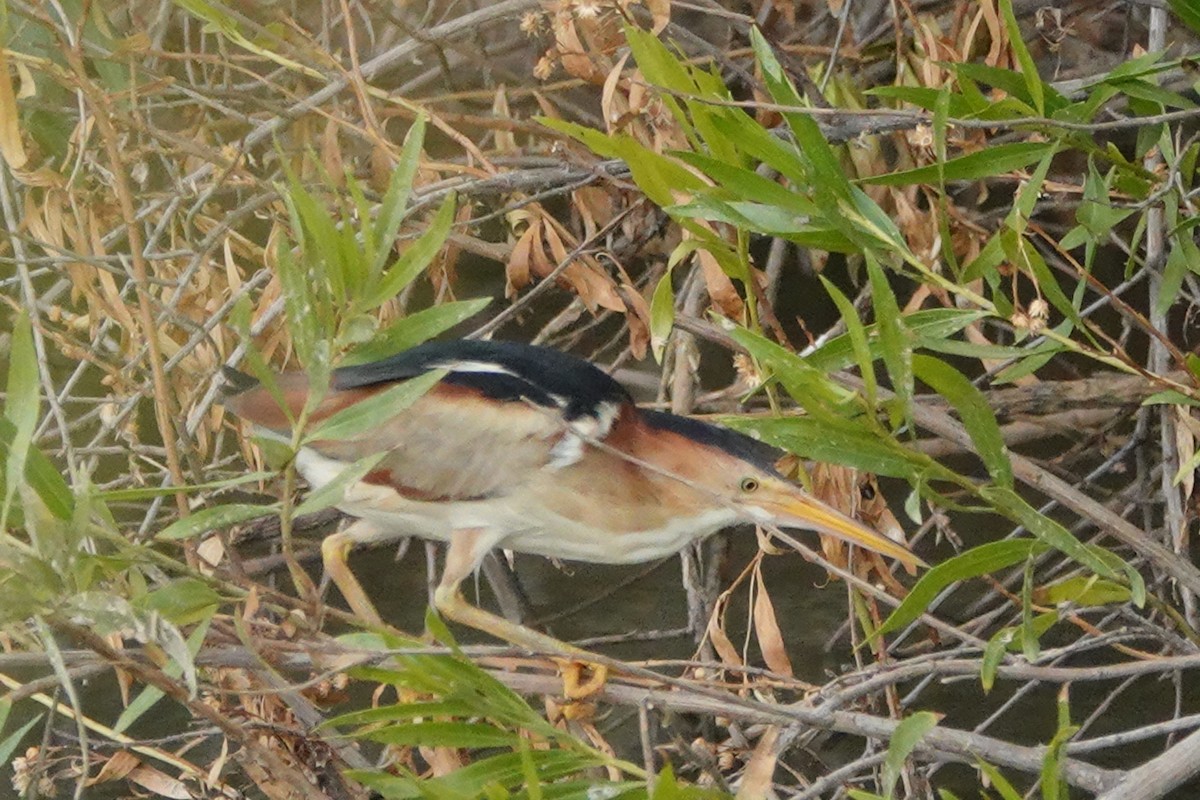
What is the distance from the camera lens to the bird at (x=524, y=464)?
1511 millimetres

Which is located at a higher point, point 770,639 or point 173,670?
point 173,670

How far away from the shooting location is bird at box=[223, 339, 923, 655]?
1.51 m

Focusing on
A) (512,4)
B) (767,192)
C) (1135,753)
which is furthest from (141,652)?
(1135,753)

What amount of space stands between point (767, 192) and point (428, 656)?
418 mm

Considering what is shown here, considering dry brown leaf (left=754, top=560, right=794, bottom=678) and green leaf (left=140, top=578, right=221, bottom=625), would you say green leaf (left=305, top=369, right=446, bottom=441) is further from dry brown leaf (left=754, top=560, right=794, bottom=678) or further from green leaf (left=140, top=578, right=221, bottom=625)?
dry brown leaf (left=754, top=560, right=794, bottom=678)

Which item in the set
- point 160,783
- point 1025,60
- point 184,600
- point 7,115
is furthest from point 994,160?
point 160,783

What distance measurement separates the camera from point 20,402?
90 cm

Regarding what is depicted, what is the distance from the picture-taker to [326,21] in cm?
171

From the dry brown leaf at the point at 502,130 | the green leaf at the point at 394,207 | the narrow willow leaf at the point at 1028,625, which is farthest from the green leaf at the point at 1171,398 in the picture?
the dry brown leaf at the point at 502,130

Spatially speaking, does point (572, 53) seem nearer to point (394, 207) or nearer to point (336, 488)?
point (394, 207)

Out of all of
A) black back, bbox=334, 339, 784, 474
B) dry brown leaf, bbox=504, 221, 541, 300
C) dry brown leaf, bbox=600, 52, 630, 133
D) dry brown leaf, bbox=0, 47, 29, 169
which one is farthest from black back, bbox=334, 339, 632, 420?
dry brown leaf, bbox=0, 47, 29, 169

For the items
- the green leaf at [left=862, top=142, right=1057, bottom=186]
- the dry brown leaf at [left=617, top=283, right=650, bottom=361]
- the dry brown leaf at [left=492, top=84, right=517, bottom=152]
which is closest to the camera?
the green leaf at [left=862, top=142, right=1057, bottom=186]

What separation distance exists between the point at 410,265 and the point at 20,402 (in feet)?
0.92

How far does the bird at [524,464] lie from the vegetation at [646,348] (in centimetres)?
7
